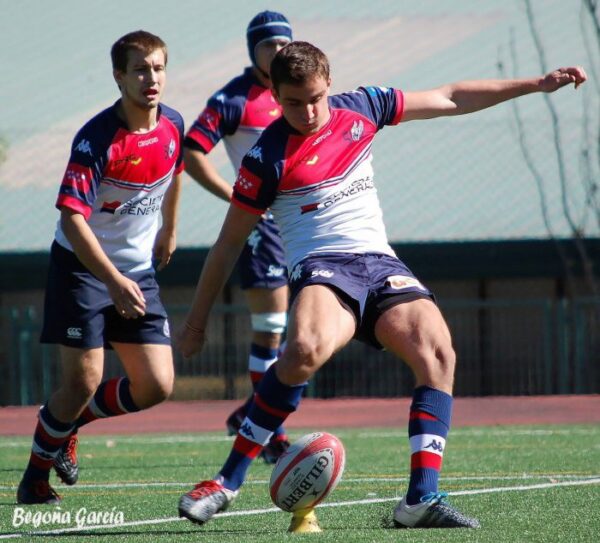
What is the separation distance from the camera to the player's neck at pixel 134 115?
20.7ft

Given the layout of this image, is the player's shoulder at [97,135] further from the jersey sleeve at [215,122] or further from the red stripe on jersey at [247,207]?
the jersey sleeve at [215,122]

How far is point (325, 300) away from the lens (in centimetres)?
534

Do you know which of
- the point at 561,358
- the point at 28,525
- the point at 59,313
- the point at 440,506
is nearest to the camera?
the point at 440,506

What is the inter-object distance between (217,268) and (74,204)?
2.78ft

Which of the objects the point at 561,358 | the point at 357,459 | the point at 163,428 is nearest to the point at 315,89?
the point at 357,459

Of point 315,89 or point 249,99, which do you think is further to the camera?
point 249,99

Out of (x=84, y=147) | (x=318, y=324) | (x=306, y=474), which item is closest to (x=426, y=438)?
(x=306, y=474)

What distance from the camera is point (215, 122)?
846 centimetres

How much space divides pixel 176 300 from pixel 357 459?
11.5 m

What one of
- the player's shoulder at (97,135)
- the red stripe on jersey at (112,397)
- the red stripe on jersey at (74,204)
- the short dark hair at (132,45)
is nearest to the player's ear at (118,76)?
the short dark hair at (132,45)

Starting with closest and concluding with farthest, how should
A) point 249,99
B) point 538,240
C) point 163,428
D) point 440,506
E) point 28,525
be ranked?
point 440,506, point 28,525, point 249,99, point 163,428, point 538,240

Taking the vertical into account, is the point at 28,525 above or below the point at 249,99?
below

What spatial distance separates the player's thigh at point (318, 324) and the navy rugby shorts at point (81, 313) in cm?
Answer: 138

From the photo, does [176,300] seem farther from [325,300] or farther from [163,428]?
[325,300]
